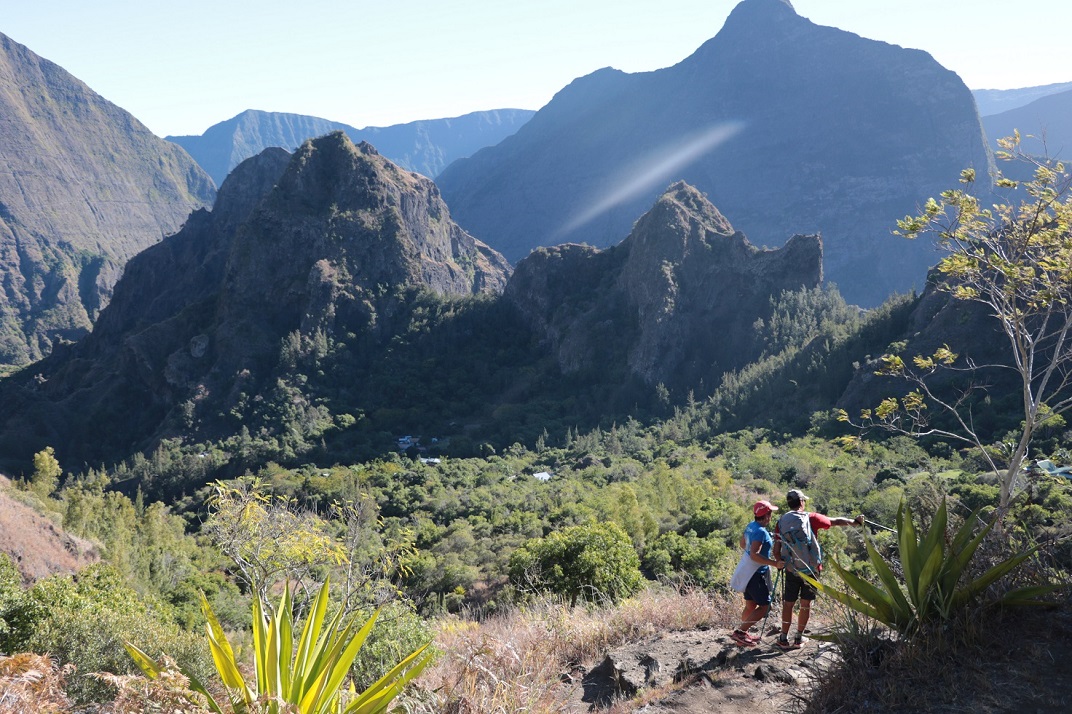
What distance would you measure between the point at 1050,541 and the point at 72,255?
647ft

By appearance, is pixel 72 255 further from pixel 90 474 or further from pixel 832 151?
pixel 832 151

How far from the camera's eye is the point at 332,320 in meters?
81.8

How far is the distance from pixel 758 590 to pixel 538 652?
7.18 feet

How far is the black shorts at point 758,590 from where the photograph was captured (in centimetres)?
621

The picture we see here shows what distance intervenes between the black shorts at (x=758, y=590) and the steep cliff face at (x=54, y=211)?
153777 mm

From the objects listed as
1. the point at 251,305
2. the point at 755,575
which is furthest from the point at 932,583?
the point at 251,305

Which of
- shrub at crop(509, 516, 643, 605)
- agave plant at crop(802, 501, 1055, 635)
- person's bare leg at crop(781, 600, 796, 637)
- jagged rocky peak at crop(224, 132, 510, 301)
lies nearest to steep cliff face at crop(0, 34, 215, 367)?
jagged rocky peak at crop(224, 132, 510, 301)

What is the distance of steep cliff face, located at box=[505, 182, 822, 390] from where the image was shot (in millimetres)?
73312

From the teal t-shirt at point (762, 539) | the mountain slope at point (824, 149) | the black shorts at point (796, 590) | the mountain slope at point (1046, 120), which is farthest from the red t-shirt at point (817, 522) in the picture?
the mountain slope at point (1046, 120)

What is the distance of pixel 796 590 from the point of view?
598 centimetres

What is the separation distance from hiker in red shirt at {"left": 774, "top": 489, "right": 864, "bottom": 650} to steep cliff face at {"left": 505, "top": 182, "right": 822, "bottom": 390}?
65.6 m

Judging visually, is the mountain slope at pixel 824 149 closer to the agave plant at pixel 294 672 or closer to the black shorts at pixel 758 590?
the black shorts at pixel 758 590

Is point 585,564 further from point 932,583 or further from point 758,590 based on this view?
point 932,583

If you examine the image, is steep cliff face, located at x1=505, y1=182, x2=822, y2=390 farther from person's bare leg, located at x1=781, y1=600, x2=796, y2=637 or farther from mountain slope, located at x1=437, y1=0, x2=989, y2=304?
mountain slope, located at x1=437, y1=0, x2=989, y2=304
